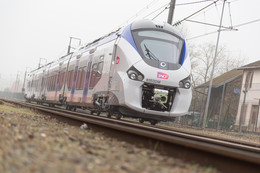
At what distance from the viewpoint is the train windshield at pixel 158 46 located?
10781mm

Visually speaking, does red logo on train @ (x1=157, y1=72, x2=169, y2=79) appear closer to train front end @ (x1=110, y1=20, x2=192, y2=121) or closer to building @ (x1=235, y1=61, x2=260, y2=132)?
train front end @ (x1=110, y1=20, x2=192, y2=121)

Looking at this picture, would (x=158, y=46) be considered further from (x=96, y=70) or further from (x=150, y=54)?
(x=96, y=70)

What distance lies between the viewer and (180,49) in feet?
37.6

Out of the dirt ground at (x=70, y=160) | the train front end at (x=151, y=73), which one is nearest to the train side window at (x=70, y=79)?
the train front end at (x=151, y=73)

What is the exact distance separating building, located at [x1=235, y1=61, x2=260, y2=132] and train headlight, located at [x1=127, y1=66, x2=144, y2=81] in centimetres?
671

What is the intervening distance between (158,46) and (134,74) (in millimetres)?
1385

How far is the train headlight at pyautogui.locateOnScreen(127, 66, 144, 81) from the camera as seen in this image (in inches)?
403

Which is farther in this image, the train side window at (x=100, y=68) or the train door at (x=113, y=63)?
the train side window at (x=100, y=68)

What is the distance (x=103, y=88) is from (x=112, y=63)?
1009mm

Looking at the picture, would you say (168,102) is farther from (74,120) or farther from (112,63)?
(74,120)

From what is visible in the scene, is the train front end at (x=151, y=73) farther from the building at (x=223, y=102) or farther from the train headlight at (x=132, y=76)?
the building at (x=223, y=102)

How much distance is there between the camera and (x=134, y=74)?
1024 cm

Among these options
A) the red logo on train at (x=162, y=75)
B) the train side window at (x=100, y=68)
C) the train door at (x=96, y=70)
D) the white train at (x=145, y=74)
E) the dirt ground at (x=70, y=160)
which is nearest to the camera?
the dirt ground at (x=70, y=160)

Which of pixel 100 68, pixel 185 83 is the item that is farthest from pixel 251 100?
pixel 185 83
